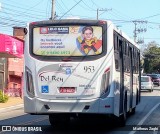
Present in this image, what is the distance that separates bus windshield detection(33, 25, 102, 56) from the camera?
1282 centimetres

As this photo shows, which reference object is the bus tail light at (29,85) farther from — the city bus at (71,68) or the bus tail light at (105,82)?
the bus tail light at (105,82)

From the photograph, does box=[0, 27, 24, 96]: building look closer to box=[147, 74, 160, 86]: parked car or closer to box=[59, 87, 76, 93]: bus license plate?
box=[59, 87, 76, 93]: bus license plate

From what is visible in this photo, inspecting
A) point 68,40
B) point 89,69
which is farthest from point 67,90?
point 68,40

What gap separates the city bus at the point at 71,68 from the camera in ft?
41.1

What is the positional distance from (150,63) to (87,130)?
112 meters

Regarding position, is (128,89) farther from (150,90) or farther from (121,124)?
(150,90)

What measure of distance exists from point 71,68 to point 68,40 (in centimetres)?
86

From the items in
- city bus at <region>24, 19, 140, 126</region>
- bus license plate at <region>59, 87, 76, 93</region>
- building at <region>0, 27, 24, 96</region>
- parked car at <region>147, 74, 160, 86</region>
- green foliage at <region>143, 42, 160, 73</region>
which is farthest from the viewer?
green foliage at <region>143, 42, 160, 73</region>

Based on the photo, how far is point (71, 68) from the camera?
12.7m

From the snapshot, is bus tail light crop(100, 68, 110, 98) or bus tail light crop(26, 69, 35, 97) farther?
bus tail light crop(26, 69, 35, 97)

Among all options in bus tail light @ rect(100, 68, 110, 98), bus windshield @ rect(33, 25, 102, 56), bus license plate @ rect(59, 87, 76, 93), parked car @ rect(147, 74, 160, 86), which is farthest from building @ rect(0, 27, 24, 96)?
parked car @ rect(147, 74, 160, 86)

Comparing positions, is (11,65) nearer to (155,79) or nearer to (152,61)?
(155,79)

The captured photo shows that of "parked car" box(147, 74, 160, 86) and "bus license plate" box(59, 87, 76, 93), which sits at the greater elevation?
"bus license plate" box(59, 87, 76, 93)

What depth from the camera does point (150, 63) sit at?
125 metres
